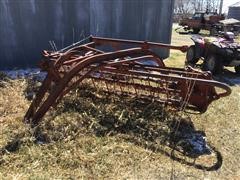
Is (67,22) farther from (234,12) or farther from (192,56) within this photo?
(234,12)

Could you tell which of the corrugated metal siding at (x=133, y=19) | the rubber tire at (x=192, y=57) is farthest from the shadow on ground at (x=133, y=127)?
the rubber tire at (x=192, y=57)

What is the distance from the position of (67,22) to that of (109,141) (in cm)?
436

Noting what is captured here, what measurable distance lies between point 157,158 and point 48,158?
44.1 inches

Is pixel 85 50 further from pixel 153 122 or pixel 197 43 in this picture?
pixel 197 43

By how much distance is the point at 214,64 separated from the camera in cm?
738

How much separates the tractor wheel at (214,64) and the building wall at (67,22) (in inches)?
66.4

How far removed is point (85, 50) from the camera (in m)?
5.05

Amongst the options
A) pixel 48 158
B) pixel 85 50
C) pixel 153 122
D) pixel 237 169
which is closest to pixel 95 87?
pixel 85 50

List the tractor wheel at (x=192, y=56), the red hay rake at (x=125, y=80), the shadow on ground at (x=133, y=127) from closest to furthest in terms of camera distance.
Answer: the shadow on ground at (x=133, y=127)
the red hay rake at (x=125, y=80)
the tractor wheel at (x=192, y=56)

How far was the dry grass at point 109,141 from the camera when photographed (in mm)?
3277

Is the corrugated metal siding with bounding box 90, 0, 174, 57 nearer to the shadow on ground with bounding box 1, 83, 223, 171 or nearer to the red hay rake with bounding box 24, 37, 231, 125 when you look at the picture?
the red hay rake with bounding box 24, 37, 231, 125

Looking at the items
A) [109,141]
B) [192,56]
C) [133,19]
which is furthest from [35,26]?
[109,141]

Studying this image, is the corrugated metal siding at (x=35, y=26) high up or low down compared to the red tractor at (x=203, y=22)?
up

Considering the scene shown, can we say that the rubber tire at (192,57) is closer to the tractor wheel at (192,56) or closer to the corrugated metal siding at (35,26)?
the tractor wheel at (192,56)
